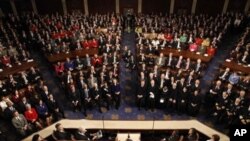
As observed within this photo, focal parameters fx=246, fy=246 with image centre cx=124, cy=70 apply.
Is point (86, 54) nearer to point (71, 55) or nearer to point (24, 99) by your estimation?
point (71, 55)

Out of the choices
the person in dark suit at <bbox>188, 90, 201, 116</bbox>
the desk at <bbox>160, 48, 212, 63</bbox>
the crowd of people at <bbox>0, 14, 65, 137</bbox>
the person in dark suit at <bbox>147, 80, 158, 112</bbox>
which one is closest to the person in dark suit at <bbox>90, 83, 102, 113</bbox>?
the crowd of people at <bbox>0, 14, 65, 137</bbox>

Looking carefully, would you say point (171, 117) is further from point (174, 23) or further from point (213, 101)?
point (174, 23)

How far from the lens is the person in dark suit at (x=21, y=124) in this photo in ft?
22.5

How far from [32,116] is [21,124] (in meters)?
0.38

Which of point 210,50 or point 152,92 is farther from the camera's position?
point 210,50

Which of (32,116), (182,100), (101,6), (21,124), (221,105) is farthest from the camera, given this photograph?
(101,6)

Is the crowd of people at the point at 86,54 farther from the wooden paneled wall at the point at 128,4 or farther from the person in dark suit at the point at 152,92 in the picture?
the wooden paneled wall at the point at 128,4

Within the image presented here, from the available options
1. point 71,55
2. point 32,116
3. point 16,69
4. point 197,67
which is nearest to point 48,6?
point 71,55

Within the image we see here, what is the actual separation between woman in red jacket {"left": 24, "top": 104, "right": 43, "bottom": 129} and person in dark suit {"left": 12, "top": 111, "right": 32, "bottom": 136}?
0.59 ft

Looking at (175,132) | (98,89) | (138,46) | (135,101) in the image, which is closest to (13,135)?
(98,89)

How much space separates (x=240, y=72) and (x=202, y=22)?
533 centimetres

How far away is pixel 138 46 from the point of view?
11188 mm

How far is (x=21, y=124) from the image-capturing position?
22.7 ft

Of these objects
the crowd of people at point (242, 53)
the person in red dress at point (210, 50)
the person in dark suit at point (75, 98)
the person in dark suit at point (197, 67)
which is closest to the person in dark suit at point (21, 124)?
the person in dark suit at point (75, 98)
